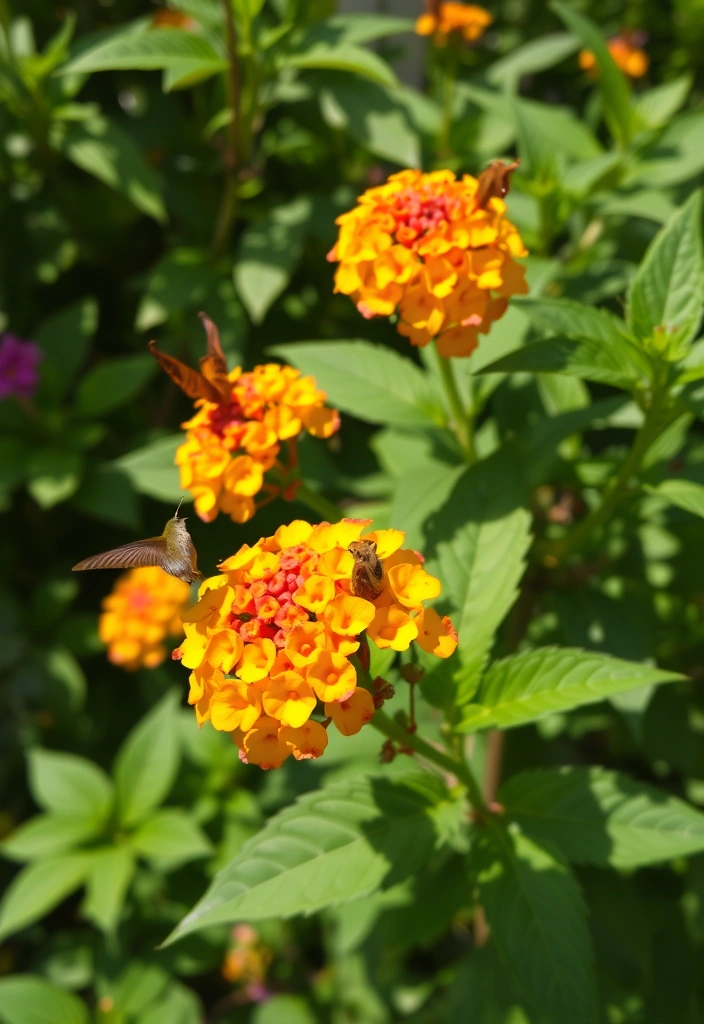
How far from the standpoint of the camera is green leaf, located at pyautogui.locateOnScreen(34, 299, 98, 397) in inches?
80.0

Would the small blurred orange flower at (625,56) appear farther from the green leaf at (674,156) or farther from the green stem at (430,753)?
the green stem at (430,753)

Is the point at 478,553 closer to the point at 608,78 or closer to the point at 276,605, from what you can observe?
the point at 276,605

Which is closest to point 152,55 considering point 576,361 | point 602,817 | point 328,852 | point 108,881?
point 576,361

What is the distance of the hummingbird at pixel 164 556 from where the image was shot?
83cm

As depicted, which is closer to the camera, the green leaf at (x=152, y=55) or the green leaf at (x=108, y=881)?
the green leaf at (x=152, y=55)

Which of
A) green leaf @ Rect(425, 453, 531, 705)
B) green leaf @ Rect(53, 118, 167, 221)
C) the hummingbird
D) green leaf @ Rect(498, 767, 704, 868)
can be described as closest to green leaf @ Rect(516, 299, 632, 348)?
green leaf @ Rect(425, 453, 531, 705)

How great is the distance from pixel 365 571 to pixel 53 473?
50.5 inches

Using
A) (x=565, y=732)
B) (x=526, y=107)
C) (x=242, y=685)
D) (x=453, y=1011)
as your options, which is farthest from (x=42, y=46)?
(x=453, y=1011)

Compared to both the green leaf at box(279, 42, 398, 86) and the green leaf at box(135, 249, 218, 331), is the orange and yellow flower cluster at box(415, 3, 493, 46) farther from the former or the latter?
the green leaf at box(135, 249, 218, 331)

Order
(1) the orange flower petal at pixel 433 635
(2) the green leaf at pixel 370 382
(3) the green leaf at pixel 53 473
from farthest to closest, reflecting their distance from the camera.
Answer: (3) the green leaf at pixel 53 473
(2) the green leaf at pixel 370 382
(1) the orange flower petal at pixel 433 635

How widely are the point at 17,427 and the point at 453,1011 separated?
1.65 m

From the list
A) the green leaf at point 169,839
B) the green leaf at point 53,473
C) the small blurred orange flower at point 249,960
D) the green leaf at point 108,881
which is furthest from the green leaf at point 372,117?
the small blurred orange flower at point 249,960

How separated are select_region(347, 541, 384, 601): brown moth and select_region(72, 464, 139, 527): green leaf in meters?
1.11

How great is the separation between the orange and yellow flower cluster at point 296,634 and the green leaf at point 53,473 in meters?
1.04
